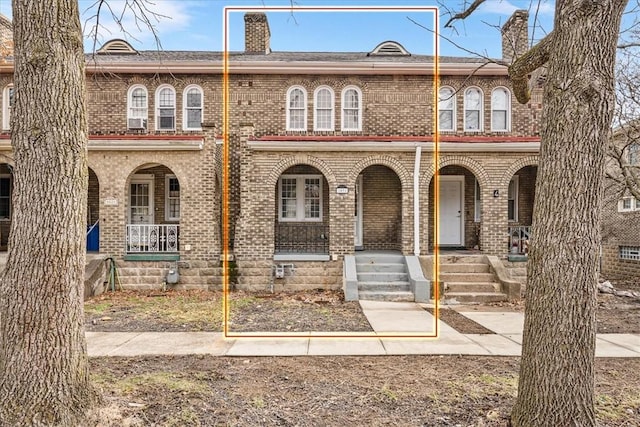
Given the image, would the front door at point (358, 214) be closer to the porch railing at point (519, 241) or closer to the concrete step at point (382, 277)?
the concrete step at point (382, 277)

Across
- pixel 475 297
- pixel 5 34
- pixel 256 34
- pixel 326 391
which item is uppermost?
pixel 256 34

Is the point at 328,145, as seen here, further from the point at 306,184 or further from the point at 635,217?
the point at 635,217

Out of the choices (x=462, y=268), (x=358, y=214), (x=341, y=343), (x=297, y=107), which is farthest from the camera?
(x=297, y=107)

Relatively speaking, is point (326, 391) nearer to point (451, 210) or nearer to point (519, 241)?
point (519, 241)

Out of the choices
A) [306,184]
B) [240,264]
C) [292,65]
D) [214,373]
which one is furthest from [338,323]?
[292,65]

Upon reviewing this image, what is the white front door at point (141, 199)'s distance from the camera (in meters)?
13.8

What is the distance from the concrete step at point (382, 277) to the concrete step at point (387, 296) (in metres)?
0.52

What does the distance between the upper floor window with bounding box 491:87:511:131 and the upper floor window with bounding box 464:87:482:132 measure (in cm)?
43

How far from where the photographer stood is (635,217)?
1448 cm

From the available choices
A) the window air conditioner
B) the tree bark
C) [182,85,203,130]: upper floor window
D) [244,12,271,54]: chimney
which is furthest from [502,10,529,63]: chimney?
the window air conditioner

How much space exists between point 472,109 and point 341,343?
10953mm

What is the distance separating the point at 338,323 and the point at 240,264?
4470 millimetres

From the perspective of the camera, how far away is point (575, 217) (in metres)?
3.14

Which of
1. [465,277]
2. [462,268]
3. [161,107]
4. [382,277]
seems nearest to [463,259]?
[462,268]
